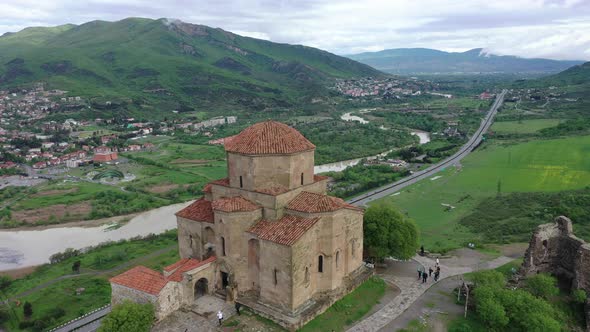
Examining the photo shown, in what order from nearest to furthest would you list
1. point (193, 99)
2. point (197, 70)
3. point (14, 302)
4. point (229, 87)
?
1. point (14, 302)
2. point (193, 99)
3. point (229, 87)
4. point (197, 70)

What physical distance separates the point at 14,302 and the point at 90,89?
131190mm

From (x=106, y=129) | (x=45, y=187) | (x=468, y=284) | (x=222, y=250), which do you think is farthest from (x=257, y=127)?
(x=106, y=129)

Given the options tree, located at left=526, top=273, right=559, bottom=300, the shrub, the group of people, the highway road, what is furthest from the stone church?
the highway road

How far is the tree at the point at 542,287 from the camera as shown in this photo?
1950 centimetres

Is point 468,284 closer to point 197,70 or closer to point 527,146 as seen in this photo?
point 527,146

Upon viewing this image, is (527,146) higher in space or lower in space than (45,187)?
higher

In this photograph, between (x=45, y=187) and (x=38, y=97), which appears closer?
(x=45, y=187)

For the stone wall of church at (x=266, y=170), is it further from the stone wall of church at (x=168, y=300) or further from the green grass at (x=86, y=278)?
the green grass at (x=86, y=278)

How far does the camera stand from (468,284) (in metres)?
21.7

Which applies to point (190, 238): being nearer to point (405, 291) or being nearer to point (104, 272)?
point (104, 272)

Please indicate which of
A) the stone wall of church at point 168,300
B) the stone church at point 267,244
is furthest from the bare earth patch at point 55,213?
the stone wall of church at point 168,300

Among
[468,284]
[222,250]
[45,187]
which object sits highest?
[222,250]

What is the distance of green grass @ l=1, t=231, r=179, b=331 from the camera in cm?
2562

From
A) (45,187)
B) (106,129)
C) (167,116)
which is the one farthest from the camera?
(167,116)
